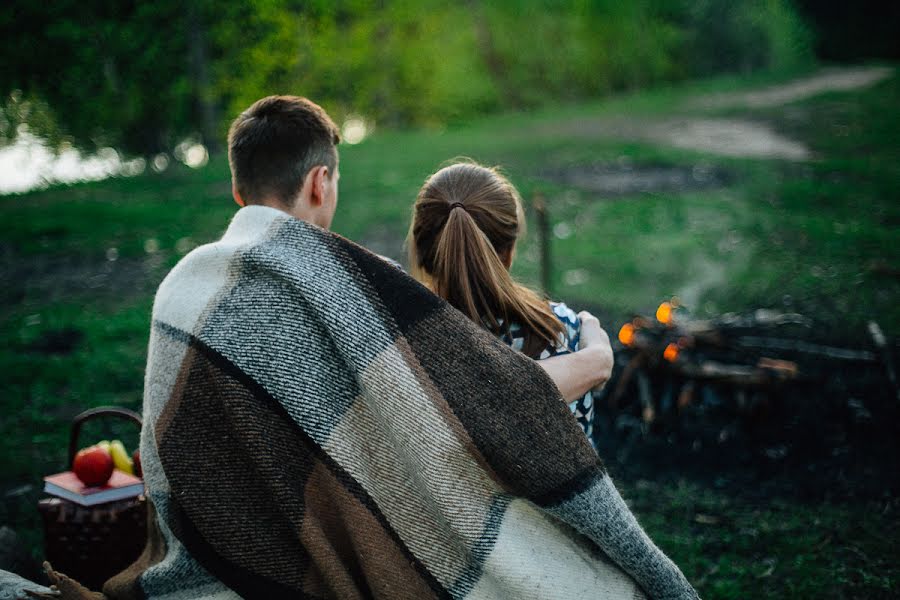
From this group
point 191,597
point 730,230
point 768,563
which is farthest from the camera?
point 730,230

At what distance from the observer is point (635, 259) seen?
7691mm

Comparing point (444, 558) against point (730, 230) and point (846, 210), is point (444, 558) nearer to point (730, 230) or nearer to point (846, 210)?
point (730, 230)

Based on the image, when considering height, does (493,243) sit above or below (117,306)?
above

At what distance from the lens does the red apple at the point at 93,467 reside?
8.91 ft

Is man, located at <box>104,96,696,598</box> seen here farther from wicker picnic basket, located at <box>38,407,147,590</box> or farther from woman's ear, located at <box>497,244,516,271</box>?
wicker picnic basket, located at <box>38,407,147,590</box>

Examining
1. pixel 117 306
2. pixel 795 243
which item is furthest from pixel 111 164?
pixel 795 243

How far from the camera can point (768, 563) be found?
3.44m

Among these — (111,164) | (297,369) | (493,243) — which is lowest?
(111,164)

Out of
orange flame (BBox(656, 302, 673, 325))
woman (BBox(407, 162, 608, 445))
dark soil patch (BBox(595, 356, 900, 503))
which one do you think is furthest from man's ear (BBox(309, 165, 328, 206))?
orange flame (BBox(656, 302, 673, 325))

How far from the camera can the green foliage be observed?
24.3 feet

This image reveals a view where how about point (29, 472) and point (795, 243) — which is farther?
point (795, 243)

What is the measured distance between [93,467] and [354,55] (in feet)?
40.6

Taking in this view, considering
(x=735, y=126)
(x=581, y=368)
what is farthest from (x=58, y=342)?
(x=735, y=126)

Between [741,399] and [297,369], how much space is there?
3.14 m
